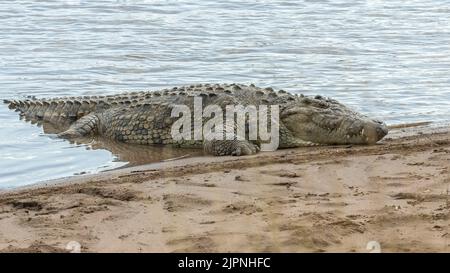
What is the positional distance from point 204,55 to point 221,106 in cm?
509

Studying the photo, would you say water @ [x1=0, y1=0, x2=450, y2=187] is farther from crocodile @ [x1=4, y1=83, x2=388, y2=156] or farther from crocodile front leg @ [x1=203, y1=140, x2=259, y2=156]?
crocodile front leg @ [x1=203, y1=140, x2=259, y2=156]

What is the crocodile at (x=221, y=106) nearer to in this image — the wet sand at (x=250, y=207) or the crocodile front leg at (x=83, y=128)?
the crocodile front leg at (x=83, y=128)

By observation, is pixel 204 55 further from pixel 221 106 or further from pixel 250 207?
pixel 250 207

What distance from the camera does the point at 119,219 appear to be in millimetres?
5684

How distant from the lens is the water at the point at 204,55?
33.0ft

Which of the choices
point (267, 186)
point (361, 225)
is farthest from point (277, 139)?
point (361, 225)

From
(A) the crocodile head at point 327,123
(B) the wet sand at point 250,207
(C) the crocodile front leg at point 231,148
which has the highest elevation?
(B) the wet sand at point 250,207

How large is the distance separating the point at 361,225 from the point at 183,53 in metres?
9.56

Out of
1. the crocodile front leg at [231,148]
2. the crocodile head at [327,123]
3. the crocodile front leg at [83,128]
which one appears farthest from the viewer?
the crocodile front leg at [83,128]

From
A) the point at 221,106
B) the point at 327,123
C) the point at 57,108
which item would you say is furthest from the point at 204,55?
the point at 327,123

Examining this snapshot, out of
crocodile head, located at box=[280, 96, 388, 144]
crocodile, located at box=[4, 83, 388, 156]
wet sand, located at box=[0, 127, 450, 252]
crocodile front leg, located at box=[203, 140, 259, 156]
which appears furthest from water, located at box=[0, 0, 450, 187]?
wet sand, located at box=[0, 127, 450, 252]

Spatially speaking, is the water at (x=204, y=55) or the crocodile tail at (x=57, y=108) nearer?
the water at (x=204, y=55)

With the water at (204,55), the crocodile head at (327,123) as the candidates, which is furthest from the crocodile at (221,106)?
the water at (204,55)

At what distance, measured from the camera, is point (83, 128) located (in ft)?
33.1
